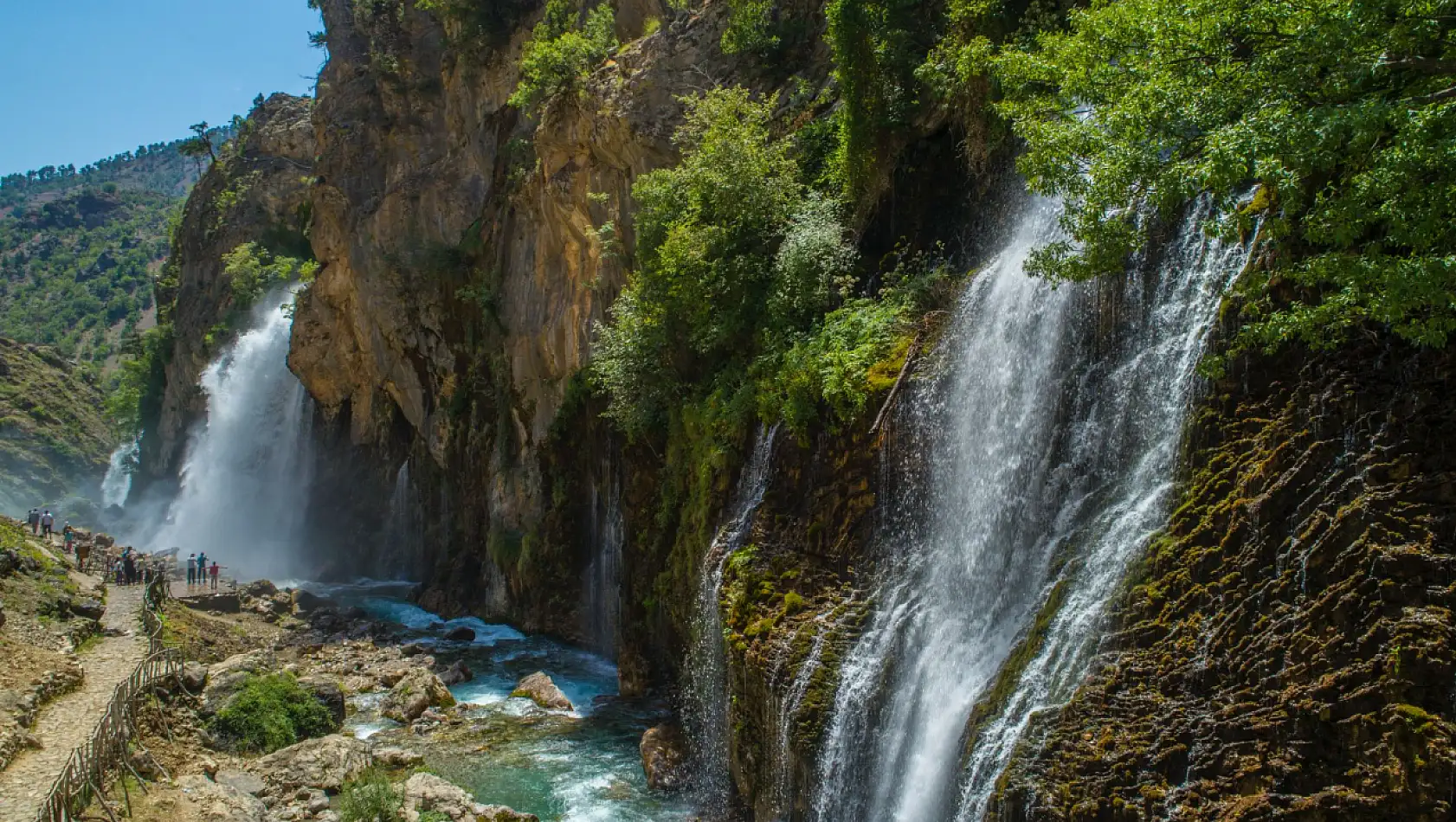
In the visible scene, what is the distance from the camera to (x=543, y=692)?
21.4m

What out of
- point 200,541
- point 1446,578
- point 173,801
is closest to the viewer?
point 1446,578

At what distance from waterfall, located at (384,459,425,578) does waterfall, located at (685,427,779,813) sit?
24.2m

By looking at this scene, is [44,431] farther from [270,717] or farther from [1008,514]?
[1008,514]

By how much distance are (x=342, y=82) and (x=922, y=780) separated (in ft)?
136

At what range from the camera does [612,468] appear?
24.4 m

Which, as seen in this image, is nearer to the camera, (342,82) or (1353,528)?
(1353,528)

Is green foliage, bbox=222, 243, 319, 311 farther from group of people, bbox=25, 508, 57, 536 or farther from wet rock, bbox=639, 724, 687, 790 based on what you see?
wet rock, bbox=639, 724, 687, 790

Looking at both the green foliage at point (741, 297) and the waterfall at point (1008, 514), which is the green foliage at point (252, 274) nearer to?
the green foliage at point (741, 297)

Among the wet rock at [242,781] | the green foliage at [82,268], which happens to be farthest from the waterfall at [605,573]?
the green foliage at [82,268]

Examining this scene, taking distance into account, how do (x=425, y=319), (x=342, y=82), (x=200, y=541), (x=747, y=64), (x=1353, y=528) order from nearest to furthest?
1. (x=1353, y=528)
2. (x=747, y=64)
3. (x=425, y=319)
4. (x=342, y=82)
5. (x=200, y=541)

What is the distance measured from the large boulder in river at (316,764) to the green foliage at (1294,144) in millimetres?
13658

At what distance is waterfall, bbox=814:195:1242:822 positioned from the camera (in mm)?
9664

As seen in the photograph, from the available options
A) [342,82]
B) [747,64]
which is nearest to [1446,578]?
[747,64]

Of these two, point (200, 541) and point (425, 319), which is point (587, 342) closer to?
point (425, 319)
